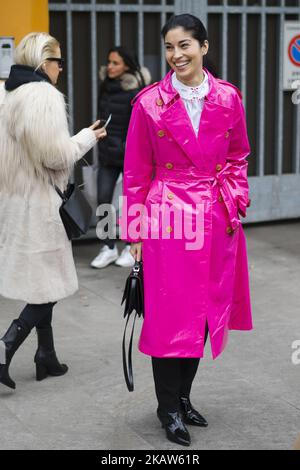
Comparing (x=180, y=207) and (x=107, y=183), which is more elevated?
(x=180, y=207)

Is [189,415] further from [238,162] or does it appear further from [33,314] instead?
[238,162]

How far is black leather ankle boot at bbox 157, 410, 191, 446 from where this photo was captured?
4.09 m

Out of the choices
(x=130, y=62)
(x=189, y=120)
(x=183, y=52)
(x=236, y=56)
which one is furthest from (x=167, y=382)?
(x=236, y=56)

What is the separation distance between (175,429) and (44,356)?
1.12 meters

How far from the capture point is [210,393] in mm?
4750

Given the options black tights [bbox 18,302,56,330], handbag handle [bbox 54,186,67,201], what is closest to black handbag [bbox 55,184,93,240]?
→ handbag handle [bbox 54,186,67,201]

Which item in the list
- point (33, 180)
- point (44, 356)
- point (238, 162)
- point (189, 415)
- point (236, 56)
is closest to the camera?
point (238, 162)

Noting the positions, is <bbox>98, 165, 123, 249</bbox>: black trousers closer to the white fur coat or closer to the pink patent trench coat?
the white fur coat

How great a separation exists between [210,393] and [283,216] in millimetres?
4620

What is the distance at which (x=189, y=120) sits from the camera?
3980 mm

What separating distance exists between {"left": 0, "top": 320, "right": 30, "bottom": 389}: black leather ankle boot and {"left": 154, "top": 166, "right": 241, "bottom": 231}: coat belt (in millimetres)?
1263

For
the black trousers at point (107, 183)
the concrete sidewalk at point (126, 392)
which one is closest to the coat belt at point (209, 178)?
the concrete sidewalk at point (126, 392)

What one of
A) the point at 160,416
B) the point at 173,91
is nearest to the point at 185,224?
the point at 173,91
